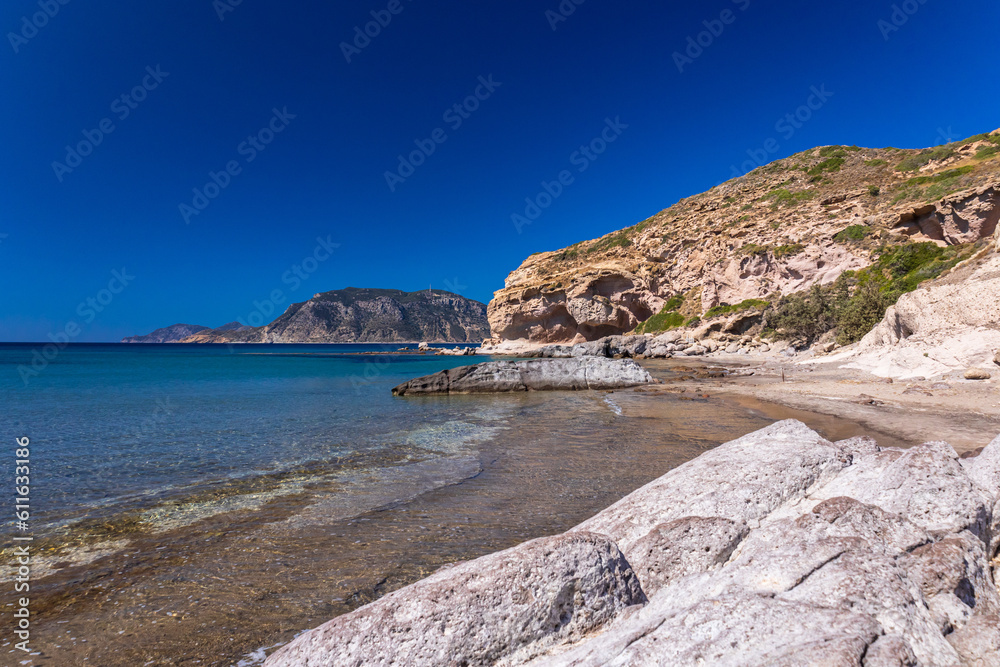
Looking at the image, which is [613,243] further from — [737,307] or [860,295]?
[860,295]

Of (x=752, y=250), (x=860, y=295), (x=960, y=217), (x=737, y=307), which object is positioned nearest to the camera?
(x=860, y=295)

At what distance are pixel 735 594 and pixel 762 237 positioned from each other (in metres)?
55.3

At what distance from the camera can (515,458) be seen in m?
9.12

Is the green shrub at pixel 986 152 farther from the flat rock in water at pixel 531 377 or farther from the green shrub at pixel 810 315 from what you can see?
the flat rock in water at pixel 531 377

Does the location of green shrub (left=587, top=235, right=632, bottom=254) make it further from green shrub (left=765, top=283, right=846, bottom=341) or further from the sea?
the sea

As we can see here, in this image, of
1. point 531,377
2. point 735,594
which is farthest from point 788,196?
point 735,594

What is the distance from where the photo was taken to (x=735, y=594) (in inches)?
85.7

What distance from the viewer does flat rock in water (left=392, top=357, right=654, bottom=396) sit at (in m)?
21.3

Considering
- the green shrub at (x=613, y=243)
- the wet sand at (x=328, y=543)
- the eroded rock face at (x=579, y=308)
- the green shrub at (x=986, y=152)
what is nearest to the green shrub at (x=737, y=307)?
the eroded rock face at (x=579, y=308)

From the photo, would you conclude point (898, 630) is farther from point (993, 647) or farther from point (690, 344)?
point (690, 344)

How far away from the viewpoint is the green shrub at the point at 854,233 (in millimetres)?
40531

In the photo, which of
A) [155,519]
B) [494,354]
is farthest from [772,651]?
[494,354]

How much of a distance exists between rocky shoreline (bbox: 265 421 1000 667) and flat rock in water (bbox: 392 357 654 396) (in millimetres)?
17986

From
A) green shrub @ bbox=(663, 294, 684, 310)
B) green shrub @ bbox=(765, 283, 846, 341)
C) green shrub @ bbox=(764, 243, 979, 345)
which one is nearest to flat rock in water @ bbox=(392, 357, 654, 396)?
green shrub @ bbox=(764, 243, 979, 345)
